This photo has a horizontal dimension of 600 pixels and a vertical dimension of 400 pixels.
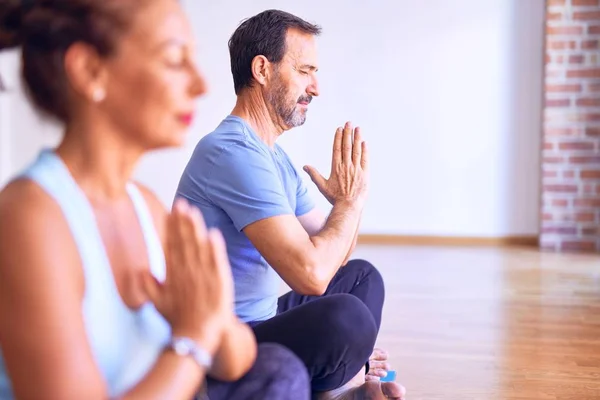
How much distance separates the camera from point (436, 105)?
493cm

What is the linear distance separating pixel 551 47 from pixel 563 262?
142cm

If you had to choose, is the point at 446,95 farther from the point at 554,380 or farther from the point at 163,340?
the point at 163,340

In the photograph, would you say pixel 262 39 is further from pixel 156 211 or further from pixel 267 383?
pixel 267 383

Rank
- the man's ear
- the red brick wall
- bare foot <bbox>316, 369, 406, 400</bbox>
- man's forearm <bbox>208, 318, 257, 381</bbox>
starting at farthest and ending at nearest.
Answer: the red brick wall → the man's ear → bare foot <bbox>316, 369, 406, 400</bbox> → man's forearm <bbox>208, 318, 257, 381</bbox>

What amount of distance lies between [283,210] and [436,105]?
3.53m

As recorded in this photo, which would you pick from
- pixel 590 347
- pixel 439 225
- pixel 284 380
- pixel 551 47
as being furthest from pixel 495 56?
pixel 284 380

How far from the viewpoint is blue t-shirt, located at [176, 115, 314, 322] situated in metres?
1.62

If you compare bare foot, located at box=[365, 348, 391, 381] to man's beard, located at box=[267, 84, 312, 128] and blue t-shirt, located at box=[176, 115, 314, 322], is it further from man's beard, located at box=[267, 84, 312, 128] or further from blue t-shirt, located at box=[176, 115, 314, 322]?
man's beard, located at box=[267, 84, 312, 128]

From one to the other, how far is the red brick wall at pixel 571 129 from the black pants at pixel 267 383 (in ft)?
13.1

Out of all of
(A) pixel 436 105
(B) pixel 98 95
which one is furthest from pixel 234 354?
(A) pixel 436 105

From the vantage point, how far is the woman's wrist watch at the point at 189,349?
2.73 ft

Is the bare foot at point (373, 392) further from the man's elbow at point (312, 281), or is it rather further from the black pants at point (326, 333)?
the man's elbow at point (312, 281)

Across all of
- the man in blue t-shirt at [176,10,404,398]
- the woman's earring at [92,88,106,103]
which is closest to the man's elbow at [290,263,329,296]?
the man in blue t-shirt at [176,10,404,398]

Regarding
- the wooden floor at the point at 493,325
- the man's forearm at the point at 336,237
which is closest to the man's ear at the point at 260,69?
the man's forearm at the point at 336,237
